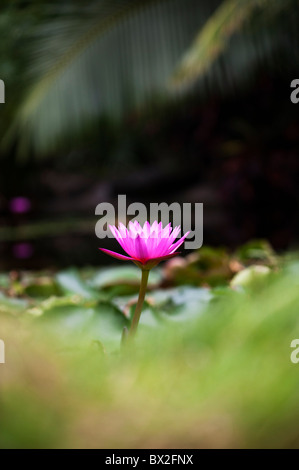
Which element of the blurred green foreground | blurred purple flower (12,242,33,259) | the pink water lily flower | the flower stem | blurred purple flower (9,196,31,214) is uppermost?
blurred purple flower (9,196,31,214)

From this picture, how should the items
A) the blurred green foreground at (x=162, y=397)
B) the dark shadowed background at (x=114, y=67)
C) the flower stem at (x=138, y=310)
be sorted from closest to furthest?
1. the blurred green foreground at (x=162, y=397)
2. the flower stem at (x=138, y=310)
3. the dark shadowed background at (x=114, y=67)

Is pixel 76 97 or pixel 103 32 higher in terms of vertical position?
pixel 103 32

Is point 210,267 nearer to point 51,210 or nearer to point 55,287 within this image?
point 55,287

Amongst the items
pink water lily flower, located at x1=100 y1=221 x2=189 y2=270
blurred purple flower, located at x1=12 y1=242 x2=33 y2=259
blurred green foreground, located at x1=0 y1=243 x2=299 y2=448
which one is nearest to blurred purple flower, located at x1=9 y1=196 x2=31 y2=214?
blurred purple flower, located at x1=12 y1=242 x2=33 y2=259

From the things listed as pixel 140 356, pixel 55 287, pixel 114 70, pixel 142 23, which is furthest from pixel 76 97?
pixel 140 356

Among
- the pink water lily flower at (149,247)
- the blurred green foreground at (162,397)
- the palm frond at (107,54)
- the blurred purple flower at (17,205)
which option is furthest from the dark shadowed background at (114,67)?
the blurred green foreground at (162,397)

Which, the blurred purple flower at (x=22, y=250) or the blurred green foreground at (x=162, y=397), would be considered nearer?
the blurred green foreground at (x=162, y=397)

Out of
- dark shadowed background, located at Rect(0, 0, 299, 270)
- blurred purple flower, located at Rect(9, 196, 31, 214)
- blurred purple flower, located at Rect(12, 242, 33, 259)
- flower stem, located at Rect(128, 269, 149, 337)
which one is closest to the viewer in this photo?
flower stem, located at Rect(128, 269, 149, 337)

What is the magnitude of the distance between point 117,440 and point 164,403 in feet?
0.05

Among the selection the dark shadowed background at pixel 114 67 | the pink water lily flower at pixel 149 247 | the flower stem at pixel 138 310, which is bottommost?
the flower stem at pixel 138 310

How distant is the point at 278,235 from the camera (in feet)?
9.35

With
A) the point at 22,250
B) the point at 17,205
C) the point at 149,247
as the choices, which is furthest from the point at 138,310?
the point at 17,205

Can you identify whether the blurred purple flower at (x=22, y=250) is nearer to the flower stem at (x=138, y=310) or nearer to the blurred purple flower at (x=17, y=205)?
the blurred purple flower at (x=17, y=205)

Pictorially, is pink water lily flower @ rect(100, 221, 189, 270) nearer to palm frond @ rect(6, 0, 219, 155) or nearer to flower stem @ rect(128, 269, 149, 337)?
flower stem @ rect(128, 269, 149, 337)
